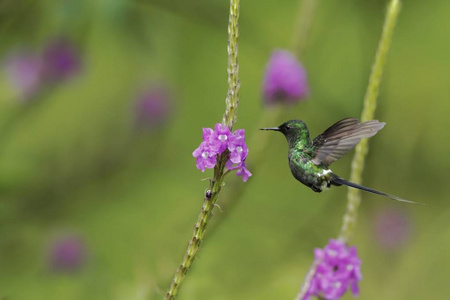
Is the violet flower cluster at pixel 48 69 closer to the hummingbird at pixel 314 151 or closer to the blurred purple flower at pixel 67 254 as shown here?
the blurred purple flower at pixel 67 254

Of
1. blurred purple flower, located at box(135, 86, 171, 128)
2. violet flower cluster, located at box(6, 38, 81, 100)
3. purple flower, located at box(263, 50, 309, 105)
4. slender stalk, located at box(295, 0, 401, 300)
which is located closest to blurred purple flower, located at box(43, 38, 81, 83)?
violet flower cluster, located at box(6, 38, 81, 100)

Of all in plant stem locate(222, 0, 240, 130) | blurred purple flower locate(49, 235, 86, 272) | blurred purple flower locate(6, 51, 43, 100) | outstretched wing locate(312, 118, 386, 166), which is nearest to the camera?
plant stem locate(222, 0, 240, 130)

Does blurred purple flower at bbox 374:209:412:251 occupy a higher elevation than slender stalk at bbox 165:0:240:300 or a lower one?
higher

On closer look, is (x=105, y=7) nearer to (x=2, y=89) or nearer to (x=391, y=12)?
(x=391, y=12)

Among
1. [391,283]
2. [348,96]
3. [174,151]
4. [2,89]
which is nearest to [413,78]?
[348,96]

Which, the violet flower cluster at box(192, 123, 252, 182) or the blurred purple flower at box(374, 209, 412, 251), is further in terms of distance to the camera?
the blurred purple flower at box(374, 209, 412, 251)

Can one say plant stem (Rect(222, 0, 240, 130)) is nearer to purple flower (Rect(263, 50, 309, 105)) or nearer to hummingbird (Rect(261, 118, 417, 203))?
hummingbird (Rect(261, 118, 417, 203))

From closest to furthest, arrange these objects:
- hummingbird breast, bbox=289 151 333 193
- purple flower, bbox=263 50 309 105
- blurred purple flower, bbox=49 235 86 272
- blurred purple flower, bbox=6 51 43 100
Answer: hummingbird breast, bbox=289 151 333 193 < purple flower, bbox=263 50 309 105 < blurred purple flower, bbox=6 51 43 100 < blurred purple flower, bbox=49 235 86 272
